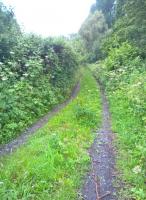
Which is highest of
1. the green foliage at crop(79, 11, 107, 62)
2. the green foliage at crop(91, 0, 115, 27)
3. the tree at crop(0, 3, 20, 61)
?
the green foliage at crop(91, 0, 115, 27)

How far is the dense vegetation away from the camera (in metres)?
7.85

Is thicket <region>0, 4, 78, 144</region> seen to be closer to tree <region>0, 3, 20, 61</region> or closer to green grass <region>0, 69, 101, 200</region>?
tree <region>0, 3, 20, 61</region>

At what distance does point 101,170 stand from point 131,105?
24.1 feet

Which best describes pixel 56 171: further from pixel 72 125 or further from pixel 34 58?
pixel 34 58

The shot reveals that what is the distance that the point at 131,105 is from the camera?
50.4 ft

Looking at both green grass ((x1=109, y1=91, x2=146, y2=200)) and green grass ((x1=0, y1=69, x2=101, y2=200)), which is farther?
green grass ((x1=109, y1=91, x2=146, y2=200))

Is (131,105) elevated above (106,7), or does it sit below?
below

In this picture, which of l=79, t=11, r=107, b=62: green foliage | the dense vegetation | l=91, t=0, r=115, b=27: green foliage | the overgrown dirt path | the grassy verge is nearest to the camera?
the overgrown dirt path

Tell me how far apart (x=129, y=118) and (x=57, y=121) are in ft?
9.54

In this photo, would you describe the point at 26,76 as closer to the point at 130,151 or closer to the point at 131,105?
the point at 131,105

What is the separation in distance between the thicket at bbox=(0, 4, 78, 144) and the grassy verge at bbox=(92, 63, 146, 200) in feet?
11.7

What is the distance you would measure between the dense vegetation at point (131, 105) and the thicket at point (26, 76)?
349cm

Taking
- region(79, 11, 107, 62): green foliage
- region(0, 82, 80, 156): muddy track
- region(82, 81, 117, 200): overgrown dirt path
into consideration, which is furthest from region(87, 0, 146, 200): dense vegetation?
region(79, 11, 107, 62): green foliage

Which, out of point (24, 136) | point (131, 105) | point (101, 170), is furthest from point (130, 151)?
point (131, 105)
